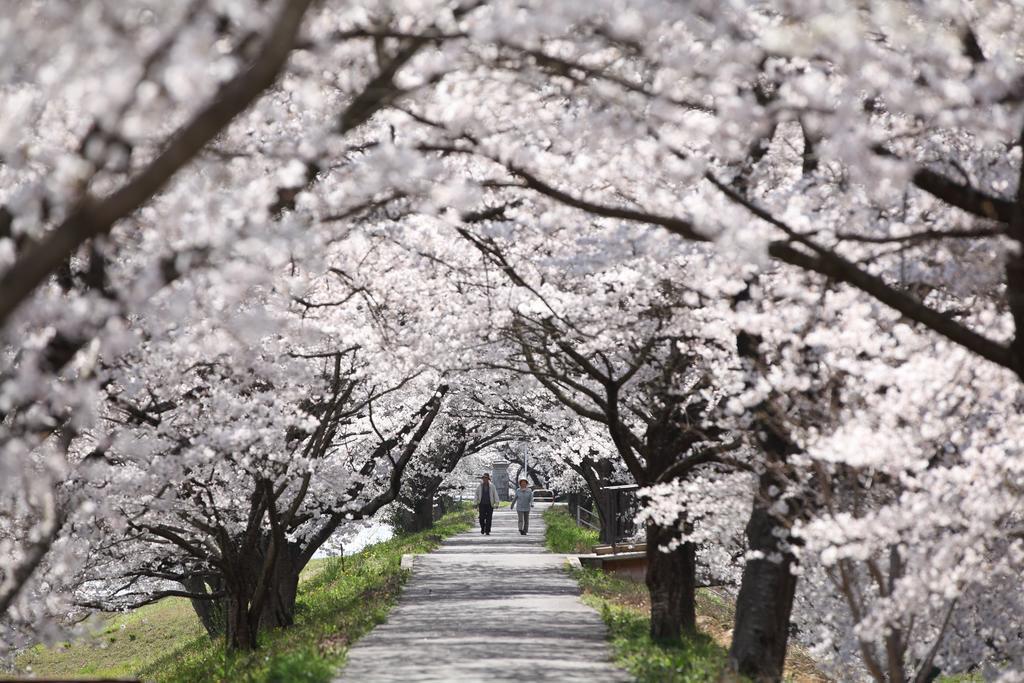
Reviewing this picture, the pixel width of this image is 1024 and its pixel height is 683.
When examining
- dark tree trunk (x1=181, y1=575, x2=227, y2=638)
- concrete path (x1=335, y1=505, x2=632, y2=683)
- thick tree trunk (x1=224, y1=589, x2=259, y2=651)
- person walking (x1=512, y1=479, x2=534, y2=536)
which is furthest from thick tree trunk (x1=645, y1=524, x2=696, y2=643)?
person walking (x1=512, y1=479, x2=534, y2=536)

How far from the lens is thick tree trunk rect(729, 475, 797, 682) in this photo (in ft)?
35.5

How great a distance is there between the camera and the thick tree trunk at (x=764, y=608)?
1081 cm

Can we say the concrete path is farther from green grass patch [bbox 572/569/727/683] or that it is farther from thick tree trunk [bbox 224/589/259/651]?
thick tree trunk [bbox 224/589/259/651]

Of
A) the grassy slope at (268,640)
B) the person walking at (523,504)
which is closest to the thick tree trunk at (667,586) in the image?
the grassy slope at (268,640)

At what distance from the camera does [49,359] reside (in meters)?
6.64

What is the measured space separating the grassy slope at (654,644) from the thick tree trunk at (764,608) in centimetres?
35

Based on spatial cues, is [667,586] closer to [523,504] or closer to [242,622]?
[242,622]

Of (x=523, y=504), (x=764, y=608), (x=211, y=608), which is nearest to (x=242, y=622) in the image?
(x=764, y=608)

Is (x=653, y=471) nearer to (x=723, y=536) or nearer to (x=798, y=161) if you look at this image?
(x=723, y=536)

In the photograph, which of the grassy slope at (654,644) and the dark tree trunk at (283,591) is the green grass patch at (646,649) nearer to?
the grassy slope at (654,644)

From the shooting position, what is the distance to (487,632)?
15.7 m

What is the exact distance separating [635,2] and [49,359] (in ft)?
12.0

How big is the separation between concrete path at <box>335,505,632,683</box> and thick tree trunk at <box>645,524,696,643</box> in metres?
0.78

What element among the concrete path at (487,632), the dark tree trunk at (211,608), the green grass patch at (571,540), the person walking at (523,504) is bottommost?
the dark tree trunk at (211,608)
